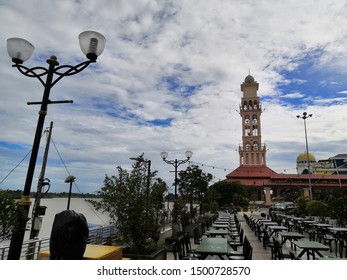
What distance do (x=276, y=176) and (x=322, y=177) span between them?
7.23m

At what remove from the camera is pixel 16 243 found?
3088mm

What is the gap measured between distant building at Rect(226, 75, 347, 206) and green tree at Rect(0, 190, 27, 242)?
42547mm

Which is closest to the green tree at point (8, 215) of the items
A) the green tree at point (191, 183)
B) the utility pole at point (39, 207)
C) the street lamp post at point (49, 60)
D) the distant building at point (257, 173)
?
the street lamp post at point (49, 60)

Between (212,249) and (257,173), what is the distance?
4508 cm

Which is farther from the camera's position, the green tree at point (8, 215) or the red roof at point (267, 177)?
the red roof at point (267, 177)

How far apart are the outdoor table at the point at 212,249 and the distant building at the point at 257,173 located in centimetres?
3876

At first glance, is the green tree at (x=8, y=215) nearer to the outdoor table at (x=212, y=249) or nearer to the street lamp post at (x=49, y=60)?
the street lamp post at (x=49, y=60)

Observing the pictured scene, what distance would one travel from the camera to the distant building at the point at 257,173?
139 ft

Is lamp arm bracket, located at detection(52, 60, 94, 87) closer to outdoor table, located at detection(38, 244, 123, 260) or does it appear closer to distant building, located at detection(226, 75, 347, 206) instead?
outdoor table, located at detection(38, 244, 123, 260)

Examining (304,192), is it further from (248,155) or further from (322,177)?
Answer: (248,155)

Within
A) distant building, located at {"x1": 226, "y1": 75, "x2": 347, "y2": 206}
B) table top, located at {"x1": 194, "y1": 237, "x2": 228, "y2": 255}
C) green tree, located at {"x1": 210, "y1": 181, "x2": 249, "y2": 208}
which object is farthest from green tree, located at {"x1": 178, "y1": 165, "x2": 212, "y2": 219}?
distant building, located at {"x1": 226, "y1": 75, "x2": 347, "y2": 206}

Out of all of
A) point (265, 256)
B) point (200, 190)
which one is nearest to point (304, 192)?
point (200, 190)
